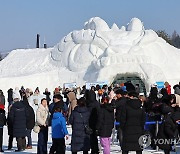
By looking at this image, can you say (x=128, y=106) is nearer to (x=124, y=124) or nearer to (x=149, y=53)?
(x=124, y=124)

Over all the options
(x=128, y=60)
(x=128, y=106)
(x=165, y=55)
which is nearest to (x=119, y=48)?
(x=128, y=60)

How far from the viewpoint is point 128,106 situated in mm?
9547

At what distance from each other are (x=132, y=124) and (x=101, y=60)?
2531 centimetres

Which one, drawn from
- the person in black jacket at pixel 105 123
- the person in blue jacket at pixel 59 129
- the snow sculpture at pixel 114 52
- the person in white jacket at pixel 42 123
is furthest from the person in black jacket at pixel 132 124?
the snow sculpture at pixel 114 52

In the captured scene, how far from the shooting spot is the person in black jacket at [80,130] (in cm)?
1071

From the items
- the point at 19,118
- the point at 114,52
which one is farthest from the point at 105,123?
the point at 114,52

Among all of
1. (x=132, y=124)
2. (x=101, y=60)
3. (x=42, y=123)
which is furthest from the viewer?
(x=101, y=60)

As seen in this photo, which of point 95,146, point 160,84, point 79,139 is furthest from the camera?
point 160,84

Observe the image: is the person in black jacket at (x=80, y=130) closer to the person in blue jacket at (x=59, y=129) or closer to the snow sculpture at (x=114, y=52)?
the person in blue jacket at (x=59, y=129)

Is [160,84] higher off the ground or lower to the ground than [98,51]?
lower

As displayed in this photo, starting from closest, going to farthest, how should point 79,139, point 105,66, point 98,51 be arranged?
point 79,139
point 105,66
point 98,51

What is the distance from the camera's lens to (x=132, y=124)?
373 inches

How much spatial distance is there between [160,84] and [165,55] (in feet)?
34.3

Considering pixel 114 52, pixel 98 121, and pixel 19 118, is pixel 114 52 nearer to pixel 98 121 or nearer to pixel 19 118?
pixel 19 118
